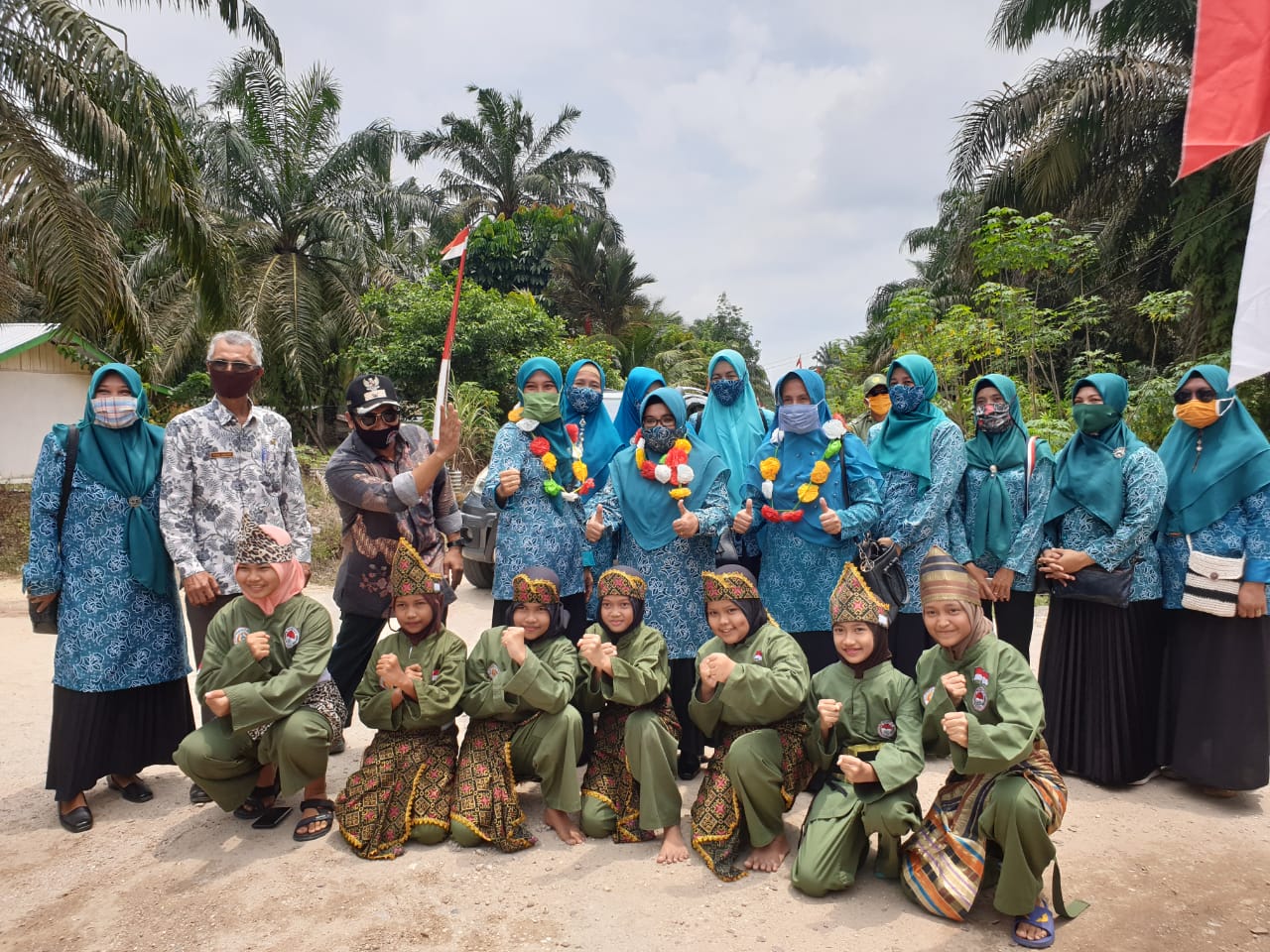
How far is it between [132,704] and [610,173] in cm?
2877

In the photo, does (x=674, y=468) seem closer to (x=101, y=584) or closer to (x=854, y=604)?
(x=854, y=604)

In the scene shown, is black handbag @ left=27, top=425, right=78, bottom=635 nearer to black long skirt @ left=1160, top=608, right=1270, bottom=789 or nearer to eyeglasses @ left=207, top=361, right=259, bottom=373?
eyeglasses @ left=207, top=361, right=259, bottom=373

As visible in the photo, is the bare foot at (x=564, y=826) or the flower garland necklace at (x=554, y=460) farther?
the flower garland necklace at (x=554, y=460)

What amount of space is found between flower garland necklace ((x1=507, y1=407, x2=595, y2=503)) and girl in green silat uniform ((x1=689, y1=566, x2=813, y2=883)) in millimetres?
1072

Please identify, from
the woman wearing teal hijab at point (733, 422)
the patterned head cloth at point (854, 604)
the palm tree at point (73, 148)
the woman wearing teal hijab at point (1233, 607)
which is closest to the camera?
the patterned head cloth at point (854, 604)

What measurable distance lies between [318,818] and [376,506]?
145 centimetres

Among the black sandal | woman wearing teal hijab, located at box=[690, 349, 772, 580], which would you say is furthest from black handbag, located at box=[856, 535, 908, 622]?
the black sandal

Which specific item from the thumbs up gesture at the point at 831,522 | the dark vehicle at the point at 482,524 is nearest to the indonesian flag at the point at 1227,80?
the thumbs up gesture at the point at 831,522

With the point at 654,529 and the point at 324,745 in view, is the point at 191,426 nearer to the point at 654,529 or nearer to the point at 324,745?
the point at 324,745

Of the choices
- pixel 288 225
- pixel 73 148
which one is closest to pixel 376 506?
pixel 73 148

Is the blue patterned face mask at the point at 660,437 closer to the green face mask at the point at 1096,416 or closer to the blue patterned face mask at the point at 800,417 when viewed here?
the blue patterned face mask at the point at 800,417

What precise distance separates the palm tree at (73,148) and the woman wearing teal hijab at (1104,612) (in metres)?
7.82

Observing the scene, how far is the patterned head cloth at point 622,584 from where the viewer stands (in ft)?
12.7

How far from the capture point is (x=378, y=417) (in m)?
4.38
